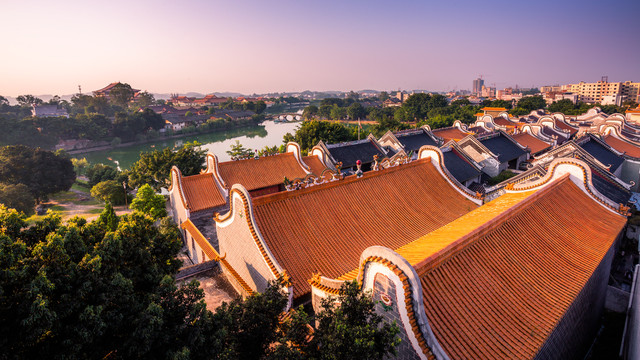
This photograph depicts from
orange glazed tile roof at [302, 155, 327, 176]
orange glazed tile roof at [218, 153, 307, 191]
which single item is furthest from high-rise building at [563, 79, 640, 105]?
orange glazed tile roof at [218, 153, 307, 191]

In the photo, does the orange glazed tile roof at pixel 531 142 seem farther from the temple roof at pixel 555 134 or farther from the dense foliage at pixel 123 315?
the dense foliage at pixel 123 315

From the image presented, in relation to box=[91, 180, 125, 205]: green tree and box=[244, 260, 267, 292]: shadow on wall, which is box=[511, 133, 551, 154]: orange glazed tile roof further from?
box=[91, 180, 125, 205]: green tree

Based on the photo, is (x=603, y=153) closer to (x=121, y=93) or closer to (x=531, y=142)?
(x=531, y=142)

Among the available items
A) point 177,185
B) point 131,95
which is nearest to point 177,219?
point 177,185

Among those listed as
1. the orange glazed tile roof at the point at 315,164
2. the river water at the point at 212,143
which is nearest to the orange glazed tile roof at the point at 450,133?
the orange glazed tile roof at the point at 315,164

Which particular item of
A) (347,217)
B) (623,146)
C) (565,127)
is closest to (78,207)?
(347,217)
